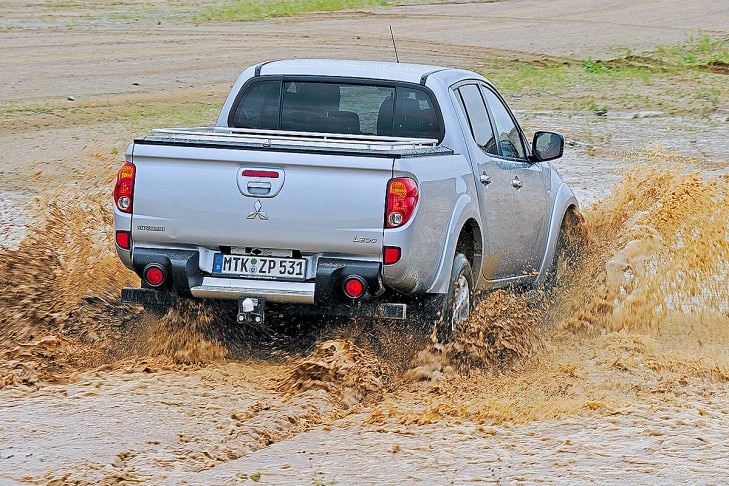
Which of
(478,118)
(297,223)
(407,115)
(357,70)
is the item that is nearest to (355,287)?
(297,223)

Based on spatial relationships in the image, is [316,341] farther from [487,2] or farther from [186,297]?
[487,2]

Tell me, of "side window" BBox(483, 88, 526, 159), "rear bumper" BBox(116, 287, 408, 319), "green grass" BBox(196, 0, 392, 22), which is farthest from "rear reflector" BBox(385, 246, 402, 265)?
"green grass" BBox(196, 0, 392, 22)

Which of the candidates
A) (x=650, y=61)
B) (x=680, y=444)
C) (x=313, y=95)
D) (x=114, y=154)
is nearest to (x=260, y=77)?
(x=313, y=95)

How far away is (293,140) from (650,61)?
2011cm

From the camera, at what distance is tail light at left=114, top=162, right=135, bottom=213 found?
6.39 m

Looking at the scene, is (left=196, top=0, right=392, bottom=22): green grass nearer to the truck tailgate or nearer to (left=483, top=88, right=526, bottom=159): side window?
(left=483, top=88, right=526, bottom=159): side window

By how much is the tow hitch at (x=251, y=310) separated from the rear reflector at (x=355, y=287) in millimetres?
454

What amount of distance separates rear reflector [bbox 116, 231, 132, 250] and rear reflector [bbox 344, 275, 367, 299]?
1.21 m

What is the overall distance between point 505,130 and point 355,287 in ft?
8.02

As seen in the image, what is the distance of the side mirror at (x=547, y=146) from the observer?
8.18 m

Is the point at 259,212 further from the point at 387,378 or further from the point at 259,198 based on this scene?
the point at 387,378

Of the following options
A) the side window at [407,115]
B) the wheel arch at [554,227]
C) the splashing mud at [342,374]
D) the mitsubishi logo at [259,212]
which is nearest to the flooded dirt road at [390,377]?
the splashing mud at [342,374]

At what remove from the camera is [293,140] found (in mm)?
6891

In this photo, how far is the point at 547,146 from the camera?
27.0ft
